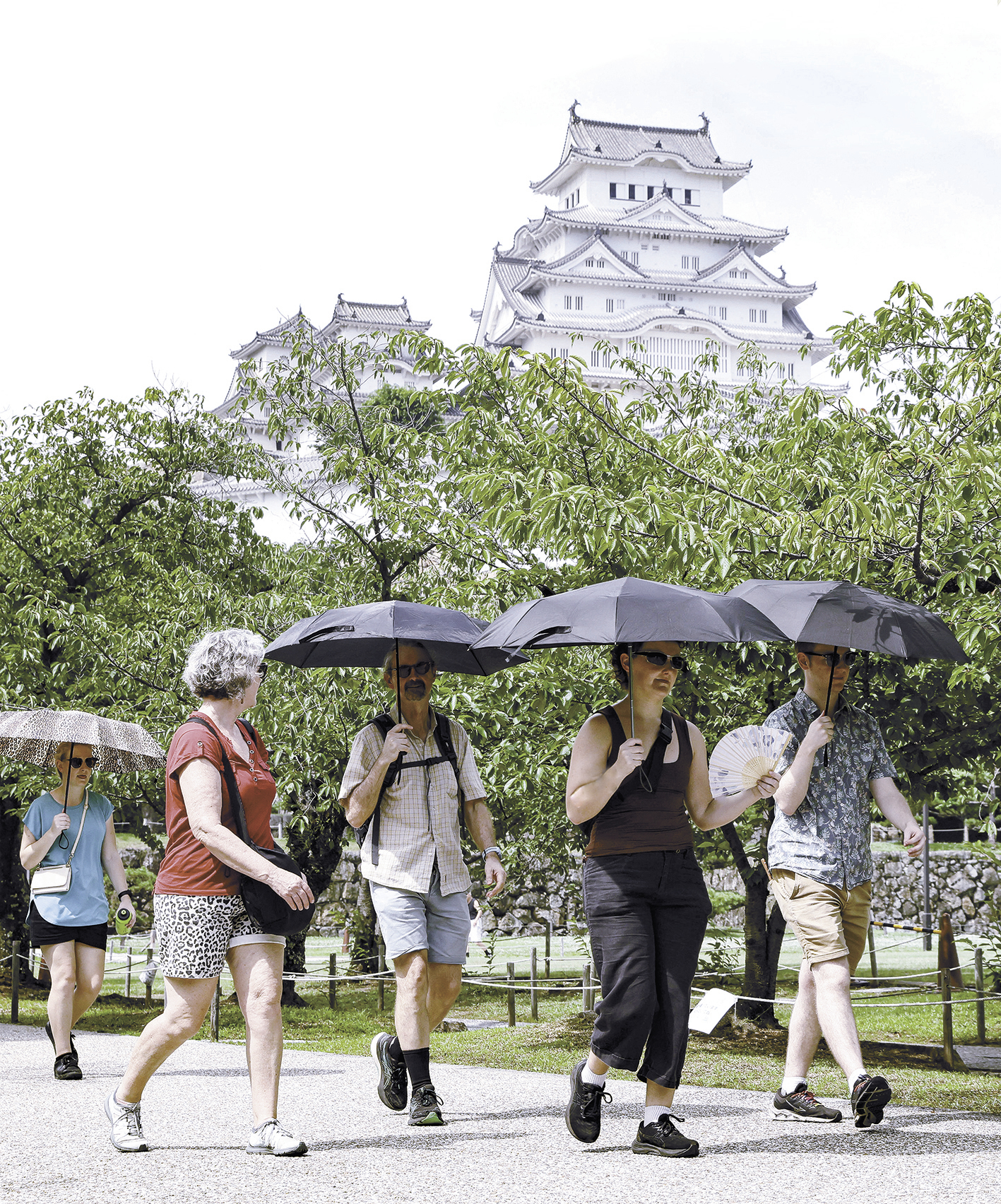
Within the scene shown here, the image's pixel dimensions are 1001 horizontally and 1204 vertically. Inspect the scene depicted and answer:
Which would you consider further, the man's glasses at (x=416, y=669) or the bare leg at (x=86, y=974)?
the bare leg at (x=86, y=974)

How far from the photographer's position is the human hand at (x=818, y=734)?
15.0 ft

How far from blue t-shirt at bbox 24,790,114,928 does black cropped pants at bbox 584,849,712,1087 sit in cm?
340

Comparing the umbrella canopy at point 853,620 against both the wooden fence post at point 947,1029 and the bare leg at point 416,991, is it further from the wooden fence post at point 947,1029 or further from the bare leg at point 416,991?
the wooden fence post at point 947,1029

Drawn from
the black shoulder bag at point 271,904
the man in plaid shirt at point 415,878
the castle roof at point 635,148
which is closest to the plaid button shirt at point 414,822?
the man in plaid shirt at point 415,878

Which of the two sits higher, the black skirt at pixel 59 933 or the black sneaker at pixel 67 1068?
the black skirt at pixel 59 933

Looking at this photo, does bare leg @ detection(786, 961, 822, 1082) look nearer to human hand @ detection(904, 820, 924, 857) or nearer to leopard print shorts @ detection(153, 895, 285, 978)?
human hand @ detection(904, 820, 924, 857)

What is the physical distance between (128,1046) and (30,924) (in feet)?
5.70

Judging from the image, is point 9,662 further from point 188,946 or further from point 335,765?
point 188,946

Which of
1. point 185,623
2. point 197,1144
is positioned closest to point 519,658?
point 197,1144

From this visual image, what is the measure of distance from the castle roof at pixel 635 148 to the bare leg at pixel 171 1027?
55522 millimetres

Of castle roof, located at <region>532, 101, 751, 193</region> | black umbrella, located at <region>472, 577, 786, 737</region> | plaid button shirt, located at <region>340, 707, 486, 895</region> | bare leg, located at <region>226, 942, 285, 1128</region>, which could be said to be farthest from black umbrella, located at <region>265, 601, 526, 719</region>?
castle roof, located at <region>532, 101, 751, 193</region>

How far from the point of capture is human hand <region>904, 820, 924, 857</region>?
4488 millimetres

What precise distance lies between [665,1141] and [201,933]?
64.3 inches

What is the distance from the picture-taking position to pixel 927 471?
571 cm
